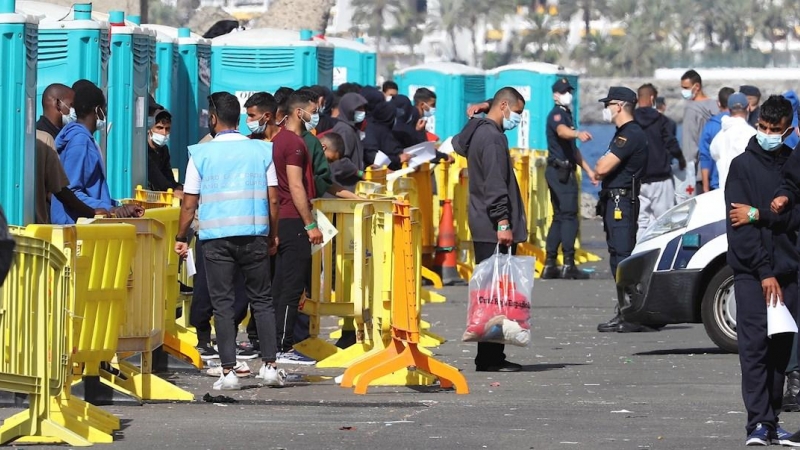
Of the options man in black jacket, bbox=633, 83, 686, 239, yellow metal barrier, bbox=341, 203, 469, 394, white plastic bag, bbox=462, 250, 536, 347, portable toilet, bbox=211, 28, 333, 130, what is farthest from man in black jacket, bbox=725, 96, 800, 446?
portable toilet, bbox=211, 28, 333, 130

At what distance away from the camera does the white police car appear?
43.0 feet

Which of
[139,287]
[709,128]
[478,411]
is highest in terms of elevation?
[709,128]

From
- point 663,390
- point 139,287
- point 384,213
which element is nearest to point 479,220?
point 384,213

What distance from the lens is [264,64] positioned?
1936 centimetres

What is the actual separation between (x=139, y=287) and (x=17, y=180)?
57.5 inches

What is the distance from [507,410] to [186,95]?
8580mm

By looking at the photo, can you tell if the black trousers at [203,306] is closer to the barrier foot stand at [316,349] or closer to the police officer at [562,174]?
the barrier foot stand at [316,349]

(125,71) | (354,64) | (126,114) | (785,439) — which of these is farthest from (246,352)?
(354,64)

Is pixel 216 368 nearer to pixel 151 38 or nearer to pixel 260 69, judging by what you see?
pixel 151 38

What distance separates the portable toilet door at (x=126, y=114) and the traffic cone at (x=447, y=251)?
17.3 ft

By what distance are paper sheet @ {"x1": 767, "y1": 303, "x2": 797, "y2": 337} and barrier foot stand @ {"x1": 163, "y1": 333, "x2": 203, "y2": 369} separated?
4272mm

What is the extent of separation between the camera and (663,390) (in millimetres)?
11141

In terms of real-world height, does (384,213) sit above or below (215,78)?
below

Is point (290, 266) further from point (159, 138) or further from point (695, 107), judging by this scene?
point (695, 107)
